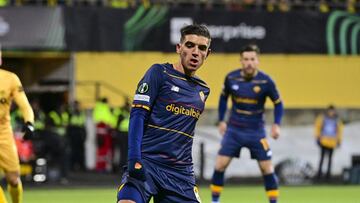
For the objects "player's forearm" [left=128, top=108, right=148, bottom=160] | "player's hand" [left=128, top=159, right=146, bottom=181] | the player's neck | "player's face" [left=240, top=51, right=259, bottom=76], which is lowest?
"player's face" [left=240, top=51, right=259, bottom=76]

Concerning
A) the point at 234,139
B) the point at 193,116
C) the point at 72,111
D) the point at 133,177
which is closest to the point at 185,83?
the point at 193,116

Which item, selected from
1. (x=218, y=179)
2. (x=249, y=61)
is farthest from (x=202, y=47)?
(x=218, y=179)

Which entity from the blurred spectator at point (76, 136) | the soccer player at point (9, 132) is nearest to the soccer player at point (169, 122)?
the soccer player at point (9, 132)

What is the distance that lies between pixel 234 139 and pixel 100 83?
11920 mm

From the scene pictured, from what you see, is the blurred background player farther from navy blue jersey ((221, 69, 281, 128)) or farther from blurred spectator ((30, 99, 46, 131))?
navy blue jersey ((221, 69, 281, 128))

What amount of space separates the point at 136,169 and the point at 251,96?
273 inches

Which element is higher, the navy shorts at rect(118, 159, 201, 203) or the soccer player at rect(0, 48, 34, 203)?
the navy shorts at rect(118, 159, 201, 203)

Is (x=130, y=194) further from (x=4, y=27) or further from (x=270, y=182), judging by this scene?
(x=4, y=27)

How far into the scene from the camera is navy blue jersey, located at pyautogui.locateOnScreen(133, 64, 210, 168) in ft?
26.5

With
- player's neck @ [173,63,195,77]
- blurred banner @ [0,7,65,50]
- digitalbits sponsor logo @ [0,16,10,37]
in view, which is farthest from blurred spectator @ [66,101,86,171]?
player's neck @ [173,63,195,77]

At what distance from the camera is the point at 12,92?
41.2ft

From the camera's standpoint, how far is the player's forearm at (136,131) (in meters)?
7.70

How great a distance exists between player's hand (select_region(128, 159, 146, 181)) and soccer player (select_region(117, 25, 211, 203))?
9cm

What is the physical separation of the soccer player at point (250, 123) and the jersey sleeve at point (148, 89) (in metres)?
6.41
